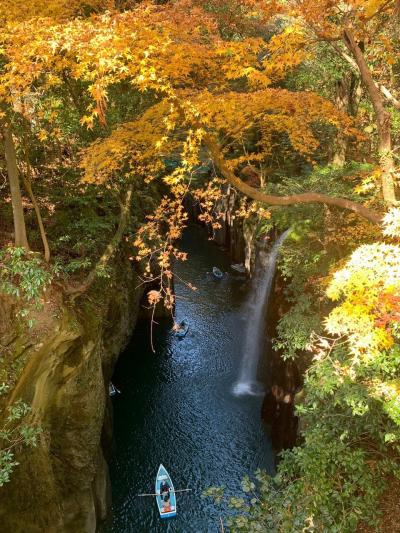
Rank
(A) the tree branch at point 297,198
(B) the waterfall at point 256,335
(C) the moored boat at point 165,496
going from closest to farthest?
1. (A) the tree branch at point 297,198
2. (C) the moored boat at point 165,496
3. (B) the waterfall at point 256,335

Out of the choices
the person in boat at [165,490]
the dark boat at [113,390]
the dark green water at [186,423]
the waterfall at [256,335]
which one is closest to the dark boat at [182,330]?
the dark green water at [186,423]

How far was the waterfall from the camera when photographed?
1928cm

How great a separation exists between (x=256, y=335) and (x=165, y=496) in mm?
10191

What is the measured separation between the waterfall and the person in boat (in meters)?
5.95

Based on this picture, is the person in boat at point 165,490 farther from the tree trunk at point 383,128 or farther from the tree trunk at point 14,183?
the tree trunk at point 383,128

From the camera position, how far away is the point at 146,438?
53.3 ft

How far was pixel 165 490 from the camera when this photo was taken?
43.9ft

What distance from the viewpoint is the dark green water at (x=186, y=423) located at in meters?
13.5

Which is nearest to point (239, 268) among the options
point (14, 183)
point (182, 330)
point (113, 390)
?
point (182, 330)

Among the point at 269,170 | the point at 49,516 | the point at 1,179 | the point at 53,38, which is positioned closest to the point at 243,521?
the point at 49,516

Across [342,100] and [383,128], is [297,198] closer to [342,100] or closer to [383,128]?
[383,128]

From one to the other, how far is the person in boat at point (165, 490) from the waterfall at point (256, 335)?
595cm

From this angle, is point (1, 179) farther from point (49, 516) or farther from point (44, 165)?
point (49, 516)

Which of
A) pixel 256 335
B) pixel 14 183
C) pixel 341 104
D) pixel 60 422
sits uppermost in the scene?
pixel 341 104
